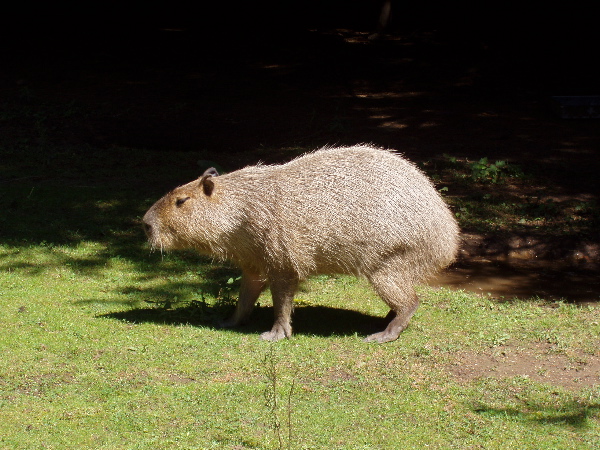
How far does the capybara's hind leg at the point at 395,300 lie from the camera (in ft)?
17.8

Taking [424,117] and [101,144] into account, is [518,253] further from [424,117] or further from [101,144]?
[101,144]

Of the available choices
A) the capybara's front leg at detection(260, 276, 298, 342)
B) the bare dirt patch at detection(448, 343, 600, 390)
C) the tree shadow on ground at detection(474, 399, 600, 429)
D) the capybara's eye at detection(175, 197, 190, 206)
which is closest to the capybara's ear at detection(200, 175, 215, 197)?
the capybara's eye at detection(175, 197, 190, 206)

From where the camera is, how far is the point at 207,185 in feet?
17.9

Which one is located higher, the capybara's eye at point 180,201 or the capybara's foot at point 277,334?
the capybara's eye at point 180,201

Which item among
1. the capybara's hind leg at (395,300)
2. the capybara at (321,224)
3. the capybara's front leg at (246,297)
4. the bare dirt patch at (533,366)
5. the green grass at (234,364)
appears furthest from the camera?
the capybara's front leg at (246,297)

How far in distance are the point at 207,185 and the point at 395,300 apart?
157 centimetres

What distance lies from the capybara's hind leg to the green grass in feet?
0.38

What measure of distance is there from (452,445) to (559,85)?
11174 mm

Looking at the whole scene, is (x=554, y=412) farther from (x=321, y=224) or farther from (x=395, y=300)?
(x=321, y=224)

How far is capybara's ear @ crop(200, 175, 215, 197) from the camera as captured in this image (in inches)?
214

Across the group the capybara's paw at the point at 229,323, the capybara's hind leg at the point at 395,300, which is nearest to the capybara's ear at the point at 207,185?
the capybara's paw at the point at 229,323

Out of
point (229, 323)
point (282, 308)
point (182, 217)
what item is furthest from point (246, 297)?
point (182, 217)

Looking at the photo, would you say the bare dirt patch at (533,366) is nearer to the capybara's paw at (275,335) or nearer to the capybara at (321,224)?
the capybara at (321,224)

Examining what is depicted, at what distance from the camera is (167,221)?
5.53 m
